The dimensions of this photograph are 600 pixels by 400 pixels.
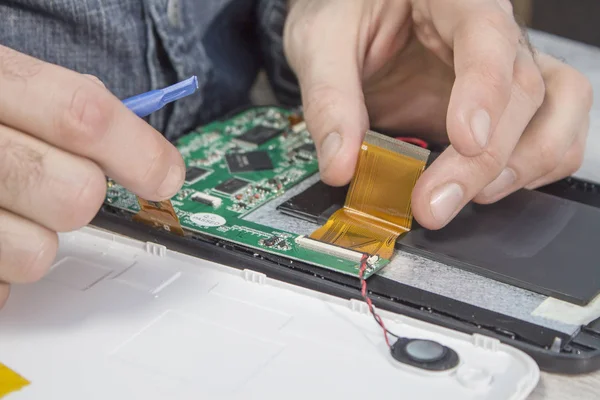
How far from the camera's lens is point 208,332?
2.69 ft

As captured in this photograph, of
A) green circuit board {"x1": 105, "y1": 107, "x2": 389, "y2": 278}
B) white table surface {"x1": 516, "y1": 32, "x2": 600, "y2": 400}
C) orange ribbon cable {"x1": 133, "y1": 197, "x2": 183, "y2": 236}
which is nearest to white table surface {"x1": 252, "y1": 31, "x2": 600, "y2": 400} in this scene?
white table surface {"x1": 516, "y1": 32, "x2": 600, "y2": 400}

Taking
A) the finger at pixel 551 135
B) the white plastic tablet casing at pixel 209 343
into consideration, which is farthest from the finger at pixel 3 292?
the finger at pixel 551 135

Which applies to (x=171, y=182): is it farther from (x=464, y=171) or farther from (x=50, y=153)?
(x=464, y=171)

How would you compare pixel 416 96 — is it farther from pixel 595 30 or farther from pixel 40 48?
pixel 595 30

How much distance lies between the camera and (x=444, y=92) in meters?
1.33

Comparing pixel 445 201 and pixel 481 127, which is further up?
pixel 481 127

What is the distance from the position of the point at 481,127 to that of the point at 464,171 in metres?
0.08

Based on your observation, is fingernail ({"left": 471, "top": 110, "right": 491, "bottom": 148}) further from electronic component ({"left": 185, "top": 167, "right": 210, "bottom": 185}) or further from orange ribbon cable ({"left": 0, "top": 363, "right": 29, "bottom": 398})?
orange ribbon cable ({"left": 0, "top": 363, "right": 29, "bottom": 398})

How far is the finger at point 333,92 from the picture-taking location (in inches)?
42.9

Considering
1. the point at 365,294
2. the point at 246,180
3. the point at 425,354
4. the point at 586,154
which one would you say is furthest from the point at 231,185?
the point at 586,154

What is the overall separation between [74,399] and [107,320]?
14 centimetres

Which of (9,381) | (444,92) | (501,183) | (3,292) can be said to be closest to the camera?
(9,381)

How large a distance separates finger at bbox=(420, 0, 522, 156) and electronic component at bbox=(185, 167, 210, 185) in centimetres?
43

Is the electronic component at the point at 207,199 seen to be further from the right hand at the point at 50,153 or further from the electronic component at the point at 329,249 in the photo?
the right hand at the point at 50,153
